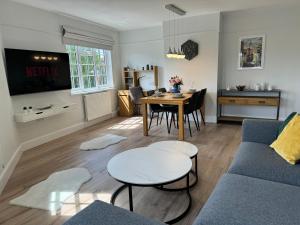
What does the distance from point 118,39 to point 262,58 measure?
12.9 feet

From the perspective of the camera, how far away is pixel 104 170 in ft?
9.53

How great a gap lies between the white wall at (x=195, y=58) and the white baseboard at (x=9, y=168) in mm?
3676

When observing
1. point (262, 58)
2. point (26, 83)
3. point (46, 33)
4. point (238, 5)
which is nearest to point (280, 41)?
point (262, 58)

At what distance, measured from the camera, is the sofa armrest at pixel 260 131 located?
2338 millimetres

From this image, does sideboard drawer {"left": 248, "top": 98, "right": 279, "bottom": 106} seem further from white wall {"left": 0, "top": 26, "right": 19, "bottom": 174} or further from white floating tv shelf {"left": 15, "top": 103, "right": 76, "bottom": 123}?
white wall {"left": 0, "top": 26, "right": 19, "bottom": 174}

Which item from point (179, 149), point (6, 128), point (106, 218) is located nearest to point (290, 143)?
point (179, 149)

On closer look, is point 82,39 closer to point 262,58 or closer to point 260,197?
point 262,58

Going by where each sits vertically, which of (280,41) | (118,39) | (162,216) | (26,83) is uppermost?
(118,39)

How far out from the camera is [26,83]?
3713 mm

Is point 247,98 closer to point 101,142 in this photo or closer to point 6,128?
point 101,142

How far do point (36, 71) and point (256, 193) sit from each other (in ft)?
12.8

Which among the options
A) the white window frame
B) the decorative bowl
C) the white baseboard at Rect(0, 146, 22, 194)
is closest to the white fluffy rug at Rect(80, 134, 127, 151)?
the white baseboard at Rect(0, 146, 22, 194)

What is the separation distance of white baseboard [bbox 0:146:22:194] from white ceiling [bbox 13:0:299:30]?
254cm

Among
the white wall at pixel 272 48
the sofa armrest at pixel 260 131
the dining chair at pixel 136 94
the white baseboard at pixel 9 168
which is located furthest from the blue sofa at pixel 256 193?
the dining chair at pixel 136 94
